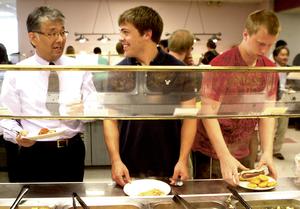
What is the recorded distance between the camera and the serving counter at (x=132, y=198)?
1240 millimetres

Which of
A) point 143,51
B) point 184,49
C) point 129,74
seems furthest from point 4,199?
point 184,49

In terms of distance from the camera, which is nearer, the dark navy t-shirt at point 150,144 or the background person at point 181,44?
the dark navy t-shirt at point 150,144

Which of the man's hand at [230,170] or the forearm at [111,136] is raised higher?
the forearm at [111,136]

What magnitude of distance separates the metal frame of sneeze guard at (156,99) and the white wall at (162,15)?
8.16 meters

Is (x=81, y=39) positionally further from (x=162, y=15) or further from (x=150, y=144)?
(x=150, y=144)

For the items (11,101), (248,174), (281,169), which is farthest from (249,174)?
(281,169)

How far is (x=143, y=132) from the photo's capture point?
5.39 ft

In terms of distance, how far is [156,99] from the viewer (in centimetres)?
129

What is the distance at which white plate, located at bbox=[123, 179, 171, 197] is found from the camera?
1325mm

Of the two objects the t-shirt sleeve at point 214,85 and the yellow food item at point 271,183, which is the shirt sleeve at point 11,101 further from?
the yellow food item at point 271,183

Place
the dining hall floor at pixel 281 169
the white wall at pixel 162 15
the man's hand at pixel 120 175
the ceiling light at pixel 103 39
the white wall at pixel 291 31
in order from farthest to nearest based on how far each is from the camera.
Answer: the white wall at pixel 162 15 → the ceiling light at pixel 103 39 → the white wall at pixel 291 31 → the dining hall floor at pixel 281 169 → the man's hand at pixel 120 175

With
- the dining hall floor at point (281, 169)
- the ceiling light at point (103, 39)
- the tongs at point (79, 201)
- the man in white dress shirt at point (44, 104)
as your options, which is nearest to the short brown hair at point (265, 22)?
the man in white dress shirt at point (44, 104)

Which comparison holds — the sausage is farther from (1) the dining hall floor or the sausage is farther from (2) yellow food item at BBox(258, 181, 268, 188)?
(1) the dining hall floor

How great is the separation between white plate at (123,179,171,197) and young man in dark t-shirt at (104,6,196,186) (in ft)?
0.51
